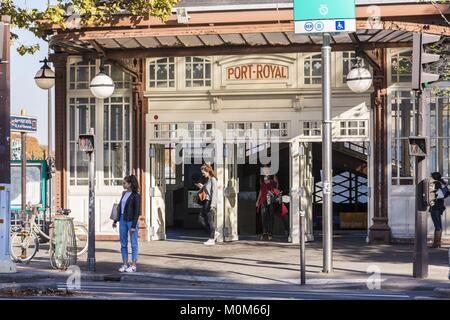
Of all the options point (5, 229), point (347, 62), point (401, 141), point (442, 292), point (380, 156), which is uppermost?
point (347, 62)

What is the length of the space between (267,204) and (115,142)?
12.8 feet

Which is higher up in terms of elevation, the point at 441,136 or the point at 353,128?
the point at 353,128

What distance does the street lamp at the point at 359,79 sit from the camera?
64.2ft

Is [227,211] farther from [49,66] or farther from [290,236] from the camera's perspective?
[49,66]

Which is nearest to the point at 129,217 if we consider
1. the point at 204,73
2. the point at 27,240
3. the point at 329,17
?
the point at 27,240

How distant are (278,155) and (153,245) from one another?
4518 mm

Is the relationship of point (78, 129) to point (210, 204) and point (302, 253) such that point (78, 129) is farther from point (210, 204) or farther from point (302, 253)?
point (302, 253)

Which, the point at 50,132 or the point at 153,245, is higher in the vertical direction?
the point at 50,132

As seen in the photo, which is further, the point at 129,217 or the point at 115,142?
the point at 115,142

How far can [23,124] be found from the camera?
20.9 meters

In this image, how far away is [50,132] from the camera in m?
26.3
